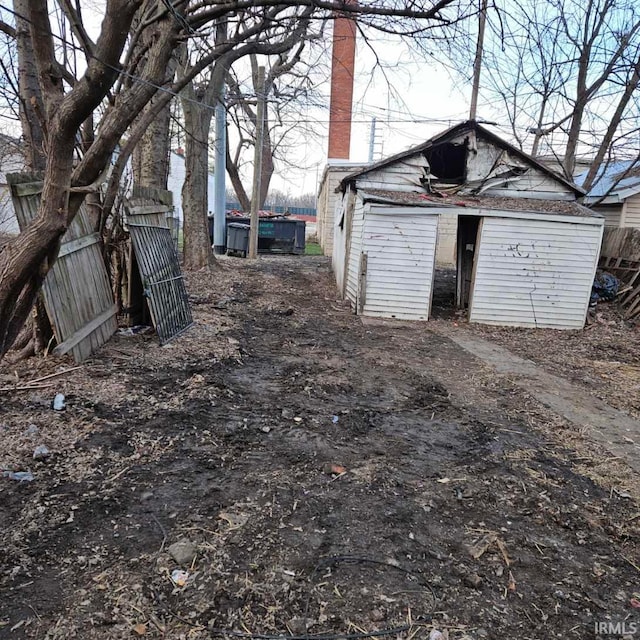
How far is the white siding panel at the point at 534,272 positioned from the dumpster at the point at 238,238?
11641 millimetres

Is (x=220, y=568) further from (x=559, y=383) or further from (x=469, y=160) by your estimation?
(x=469, y=160)

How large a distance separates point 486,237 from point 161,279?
20.9ft

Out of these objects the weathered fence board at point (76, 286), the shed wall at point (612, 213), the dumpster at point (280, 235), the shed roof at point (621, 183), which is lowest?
the dumpster at point (280, 235)

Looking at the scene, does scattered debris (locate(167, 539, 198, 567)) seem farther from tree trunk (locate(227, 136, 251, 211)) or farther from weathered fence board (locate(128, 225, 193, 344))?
tree trunk (locate(227, 136, 251, 211))

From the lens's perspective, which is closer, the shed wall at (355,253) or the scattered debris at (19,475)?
the scattered debris at (19,475)

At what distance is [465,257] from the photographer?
36.1 ft

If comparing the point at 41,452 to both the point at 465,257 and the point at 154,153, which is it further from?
the point at 465,257

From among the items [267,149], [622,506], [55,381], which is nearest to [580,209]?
[622,506]

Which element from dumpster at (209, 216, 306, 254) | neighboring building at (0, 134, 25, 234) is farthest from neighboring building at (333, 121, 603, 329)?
dumpster at (209, 216, 306, 254)

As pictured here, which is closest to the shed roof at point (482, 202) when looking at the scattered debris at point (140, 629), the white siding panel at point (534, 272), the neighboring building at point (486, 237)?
the neighboring building at point (486, 237)

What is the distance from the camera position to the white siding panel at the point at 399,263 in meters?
8.90

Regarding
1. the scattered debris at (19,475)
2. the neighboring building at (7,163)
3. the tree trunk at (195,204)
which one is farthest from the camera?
the tree trunk at (195,204)

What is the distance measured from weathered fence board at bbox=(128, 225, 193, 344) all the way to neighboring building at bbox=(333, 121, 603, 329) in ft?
12.8

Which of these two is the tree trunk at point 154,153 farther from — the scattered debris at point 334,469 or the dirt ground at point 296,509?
the scattered debris at point 334,469
